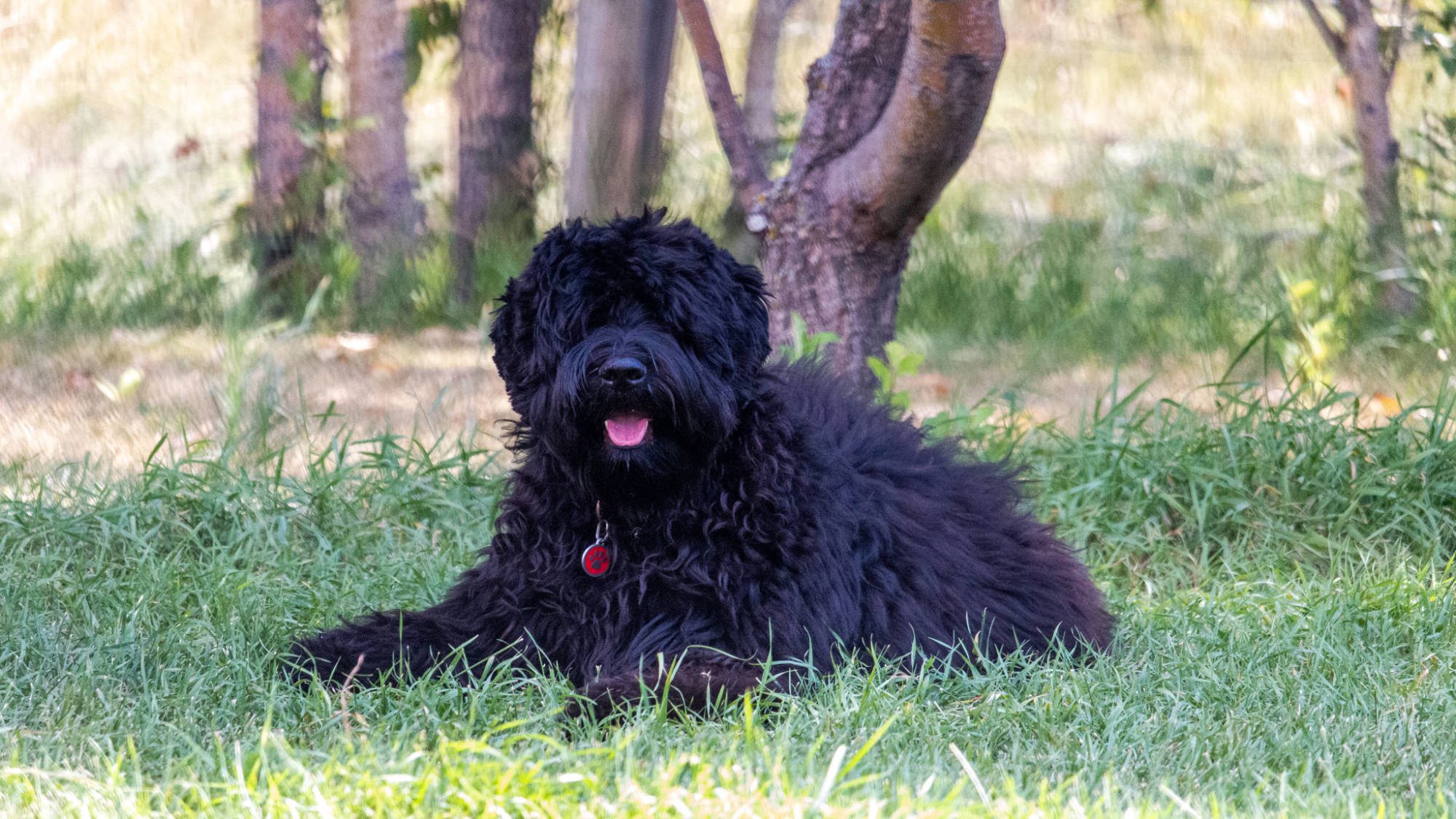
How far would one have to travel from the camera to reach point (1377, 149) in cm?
698

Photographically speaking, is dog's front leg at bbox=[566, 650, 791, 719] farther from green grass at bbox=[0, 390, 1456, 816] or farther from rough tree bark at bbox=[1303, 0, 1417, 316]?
rough tree bark at bbox=[1303, 0, 1417, 316]

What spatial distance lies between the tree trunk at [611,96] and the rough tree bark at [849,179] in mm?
1716

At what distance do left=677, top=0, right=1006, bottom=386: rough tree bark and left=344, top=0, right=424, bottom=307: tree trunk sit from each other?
9.31 feet

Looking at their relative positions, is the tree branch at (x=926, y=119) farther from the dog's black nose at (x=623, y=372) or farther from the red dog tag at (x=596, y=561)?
the red dog tag at (x=596, y=561)

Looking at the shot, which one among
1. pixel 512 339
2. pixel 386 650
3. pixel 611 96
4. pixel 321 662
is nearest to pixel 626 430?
pixel 512 339

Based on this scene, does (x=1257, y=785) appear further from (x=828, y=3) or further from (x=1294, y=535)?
(x=828, y=3)

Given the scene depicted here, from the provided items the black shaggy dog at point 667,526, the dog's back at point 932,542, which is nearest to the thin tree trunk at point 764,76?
the dog's back at point 932,542

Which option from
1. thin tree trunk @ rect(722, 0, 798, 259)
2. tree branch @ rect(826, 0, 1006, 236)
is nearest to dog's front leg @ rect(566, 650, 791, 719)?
tree branch @ rect(826, 0, 1006, 236)

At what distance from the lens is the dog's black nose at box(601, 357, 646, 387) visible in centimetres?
318

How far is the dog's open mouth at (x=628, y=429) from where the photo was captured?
3.28m

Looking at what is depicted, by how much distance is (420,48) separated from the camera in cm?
836

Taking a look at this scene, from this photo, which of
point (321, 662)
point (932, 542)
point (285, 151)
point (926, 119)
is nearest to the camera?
point (321, 662)

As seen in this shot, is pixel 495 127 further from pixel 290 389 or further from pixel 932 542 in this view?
pixel 932 542

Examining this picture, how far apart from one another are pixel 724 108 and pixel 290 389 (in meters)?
2.31
